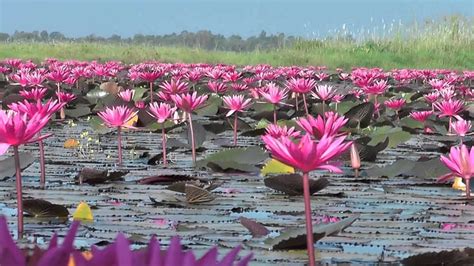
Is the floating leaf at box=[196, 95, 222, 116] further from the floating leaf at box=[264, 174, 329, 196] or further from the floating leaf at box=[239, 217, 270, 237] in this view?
the floating leaf at box=[239, 217, 270, 237]

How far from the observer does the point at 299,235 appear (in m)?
1.77

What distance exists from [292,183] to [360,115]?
2.17 m

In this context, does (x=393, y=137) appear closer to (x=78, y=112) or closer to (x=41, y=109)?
(x=41, y=109)

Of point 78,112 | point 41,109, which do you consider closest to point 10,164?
point 41,109

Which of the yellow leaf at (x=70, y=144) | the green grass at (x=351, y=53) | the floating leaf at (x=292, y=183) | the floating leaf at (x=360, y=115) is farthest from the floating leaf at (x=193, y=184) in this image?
the green grass at (x=351, y=53)

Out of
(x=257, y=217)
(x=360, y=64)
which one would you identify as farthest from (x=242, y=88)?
(x=360, y=64)

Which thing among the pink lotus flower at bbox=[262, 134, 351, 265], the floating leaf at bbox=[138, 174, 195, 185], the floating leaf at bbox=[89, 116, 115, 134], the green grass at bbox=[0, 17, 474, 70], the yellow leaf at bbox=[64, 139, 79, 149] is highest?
the green grass at bbox=[0, 17, 474, 70]

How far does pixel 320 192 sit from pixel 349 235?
2.26 ft

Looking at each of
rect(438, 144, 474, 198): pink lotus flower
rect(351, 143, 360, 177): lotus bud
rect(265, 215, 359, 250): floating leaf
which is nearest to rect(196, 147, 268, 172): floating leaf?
rect(351, 143, 360, 177): lotus bud

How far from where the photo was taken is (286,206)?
8.12ft

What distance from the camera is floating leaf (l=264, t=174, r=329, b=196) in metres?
2.54

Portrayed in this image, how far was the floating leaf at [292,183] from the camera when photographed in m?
2.54

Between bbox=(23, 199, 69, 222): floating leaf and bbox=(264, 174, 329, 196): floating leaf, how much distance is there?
0.67 metres

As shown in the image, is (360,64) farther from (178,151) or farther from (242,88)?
(178,151)
